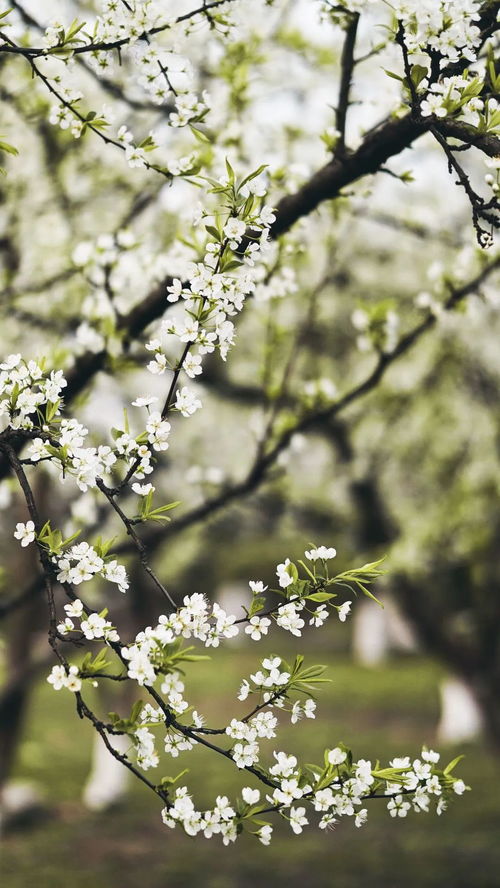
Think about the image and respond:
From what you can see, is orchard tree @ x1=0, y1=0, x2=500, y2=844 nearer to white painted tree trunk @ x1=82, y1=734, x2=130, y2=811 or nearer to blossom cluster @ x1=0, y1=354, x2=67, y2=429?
blossom cluster @ x1=0, y1=354, x2=67, y2=429

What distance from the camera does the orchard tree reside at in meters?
1.76

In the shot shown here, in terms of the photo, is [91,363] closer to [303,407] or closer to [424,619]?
[303,407]

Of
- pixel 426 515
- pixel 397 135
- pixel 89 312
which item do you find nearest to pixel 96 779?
pixel 426 515

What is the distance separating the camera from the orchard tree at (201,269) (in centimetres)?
176

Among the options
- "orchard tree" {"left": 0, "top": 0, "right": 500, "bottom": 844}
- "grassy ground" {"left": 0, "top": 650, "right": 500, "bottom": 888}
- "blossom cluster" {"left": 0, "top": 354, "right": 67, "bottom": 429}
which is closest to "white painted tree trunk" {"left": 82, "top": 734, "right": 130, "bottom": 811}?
"grassy ground" {"left": 0, "top": 650, "right": 500, "bottom": 888}

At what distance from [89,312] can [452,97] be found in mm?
2042

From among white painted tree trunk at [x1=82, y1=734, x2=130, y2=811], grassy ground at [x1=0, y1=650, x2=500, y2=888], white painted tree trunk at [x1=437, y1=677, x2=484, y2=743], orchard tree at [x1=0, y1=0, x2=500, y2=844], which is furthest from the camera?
white painted tree trunk at [x1=437, y1=677, x2=484, y2=743]

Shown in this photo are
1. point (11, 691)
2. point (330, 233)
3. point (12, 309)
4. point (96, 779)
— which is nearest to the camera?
point (330, 233)

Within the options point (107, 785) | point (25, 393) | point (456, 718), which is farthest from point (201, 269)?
point (456, 718)

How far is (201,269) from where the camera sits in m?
1.78

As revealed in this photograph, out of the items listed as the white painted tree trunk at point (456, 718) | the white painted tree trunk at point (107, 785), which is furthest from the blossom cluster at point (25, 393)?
the white painted tree trunk at point (456, 718)

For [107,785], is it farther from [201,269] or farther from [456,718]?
[201,269]

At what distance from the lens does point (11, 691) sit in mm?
8078

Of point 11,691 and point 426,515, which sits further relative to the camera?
point 426,515
